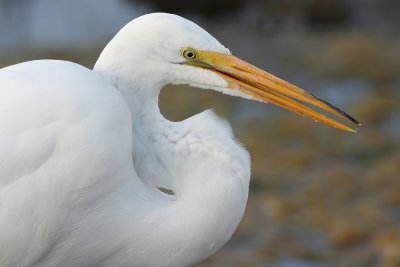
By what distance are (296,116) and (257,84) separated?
387 centimetres

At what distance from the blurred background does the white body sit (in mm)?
2262

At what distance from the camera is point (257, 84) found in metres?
2.81

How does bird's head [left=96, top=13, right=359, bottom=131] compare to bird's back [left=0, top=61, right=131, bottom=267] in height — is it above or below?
above

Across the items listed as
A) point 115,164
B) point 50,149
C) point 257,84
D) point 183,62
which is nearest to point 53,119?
point 50,149

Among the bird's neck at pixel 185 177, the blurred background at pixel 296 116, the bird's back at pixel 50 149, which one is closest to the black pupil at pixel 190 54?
the bird's neck at pixel 185 177

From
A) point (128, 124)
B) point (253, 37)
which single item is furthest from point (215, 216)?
point (253, 37)

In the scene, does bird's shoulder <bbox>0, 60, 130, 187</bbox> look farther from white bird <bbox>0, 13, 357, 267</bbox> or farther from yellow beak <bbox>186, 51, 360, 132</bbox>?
yellow beak <bbox>186, 51, 360, 132</bbox>

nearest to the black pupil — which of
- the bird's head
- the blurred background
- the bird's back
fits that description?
the bird's head

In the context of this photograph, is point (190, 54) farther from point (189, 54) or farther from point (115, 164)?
point (115, 164)

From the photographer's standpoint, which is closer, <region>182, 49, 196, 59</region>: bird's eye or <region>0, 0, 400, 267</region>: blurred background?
<region>182, 49, 196, 59</region>: bird's eye

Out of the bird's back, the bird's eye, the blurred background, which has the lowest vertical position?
the bird's back

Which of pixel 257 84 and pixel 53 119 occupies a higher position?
pixel 257 84

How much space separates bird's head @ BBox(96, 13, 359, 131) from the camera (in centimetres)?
272

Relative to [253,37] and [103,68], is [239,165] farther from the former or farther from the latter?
[253,37]
